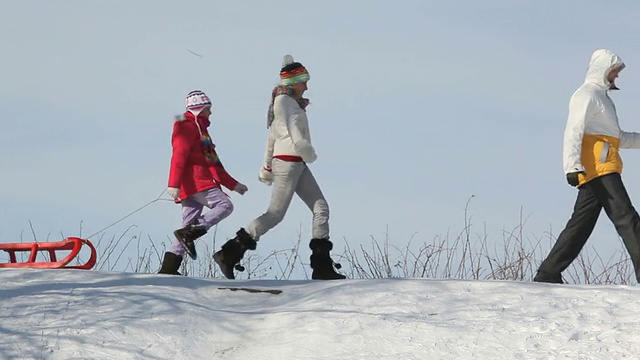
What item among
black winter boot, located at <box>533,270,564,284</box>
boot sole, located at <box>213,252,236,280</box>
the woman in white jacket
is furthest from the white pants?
black winter boot, located at <box>533,270,564,284</box>

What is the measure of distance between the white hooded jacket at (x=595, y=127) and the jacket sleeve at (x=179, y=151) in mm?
3218

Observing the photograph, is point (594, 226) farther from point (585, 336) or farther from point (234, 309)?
point (234, 309)

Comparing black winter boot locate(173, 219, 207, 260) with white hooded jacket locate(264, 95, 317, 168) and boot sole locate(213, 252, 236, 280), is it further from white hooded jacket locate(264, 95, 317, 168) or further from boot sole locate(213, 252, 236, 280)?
white hooded jacket locate(264, 95, 317, 168)

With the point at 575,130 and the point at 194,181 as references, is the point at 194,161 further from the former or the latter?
the point at 575,130

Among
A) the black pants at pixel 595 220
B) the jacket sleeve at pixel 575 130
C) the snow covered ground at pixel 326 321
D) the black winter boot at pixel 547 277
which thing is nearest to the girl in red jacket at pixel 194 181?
the snow covered ground at pixel 326 321

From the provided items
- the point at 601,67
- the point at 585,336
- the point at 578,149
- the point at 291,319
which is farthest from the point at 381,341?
the point at 601,67

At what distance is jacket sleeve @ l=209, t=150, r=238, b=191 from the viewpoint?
35.2 feet

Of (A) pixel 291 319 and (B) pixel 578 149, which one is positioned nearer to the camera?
(A) pixel 291 319

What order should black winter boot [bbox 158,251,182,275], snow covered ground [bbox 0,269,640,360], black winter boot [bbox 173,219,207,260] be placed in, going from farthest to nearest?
black winter boot [bbox 158,251,182,275], black winter boot [bbox 173,219,207,260], snow covered ground [bbox 0,269,640,360]

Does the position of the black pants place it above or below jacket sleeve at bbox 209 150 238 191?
below

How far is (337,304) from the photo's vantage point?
827 cm

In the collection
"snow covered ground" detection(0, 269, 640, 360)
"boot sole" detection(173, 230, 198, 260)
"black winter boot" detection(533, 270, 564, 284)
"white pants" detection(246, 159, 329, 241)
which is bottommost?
"snow covered ground" detection(0, 269, 640, 360)

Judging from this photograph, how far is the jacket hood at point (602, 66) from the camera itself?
9.70 metres

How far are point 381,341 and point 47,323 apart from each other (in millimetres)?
2177
